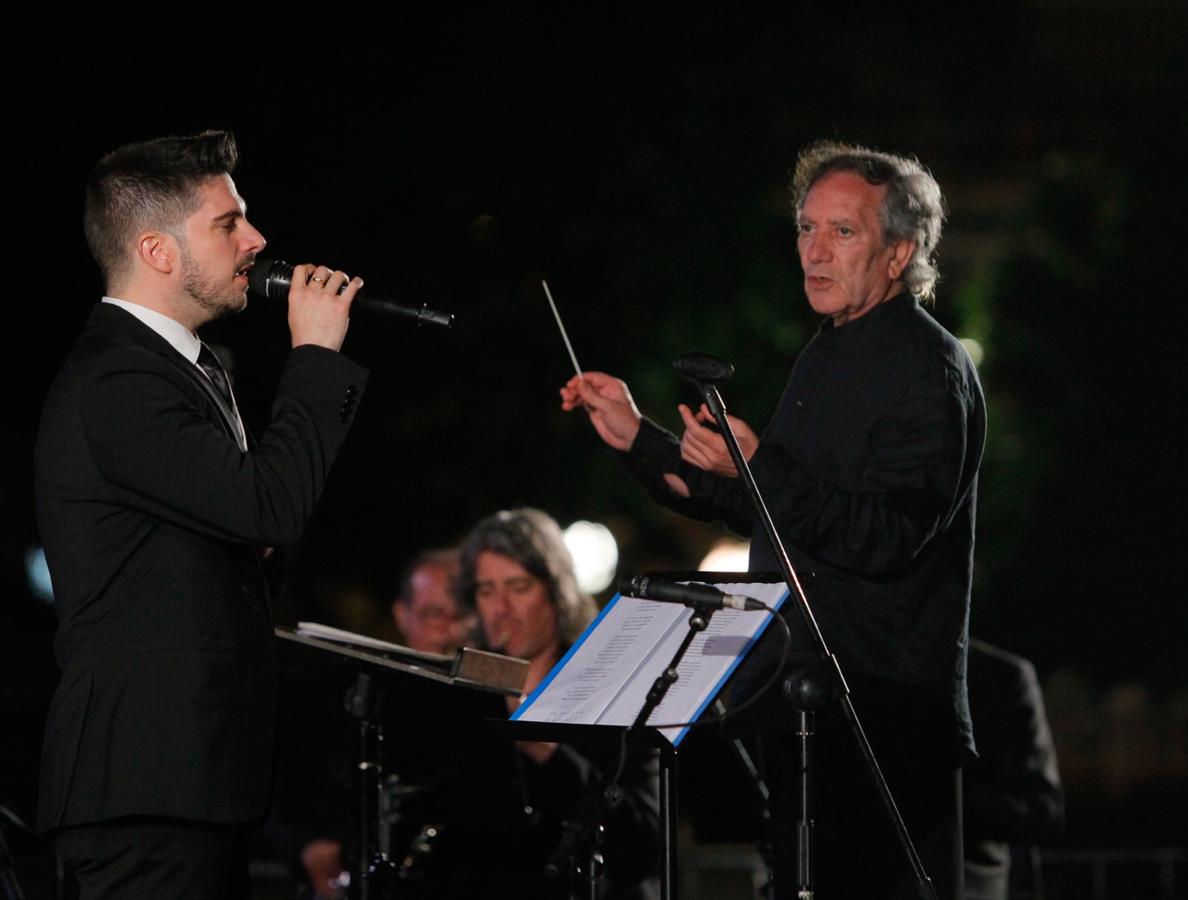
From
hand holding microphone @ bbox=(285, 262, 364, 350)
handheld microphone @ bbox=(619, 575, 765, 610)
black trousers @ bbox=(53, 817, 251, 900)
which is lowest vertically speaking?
black trousers @ bbox=(53, 817, 251, 900)

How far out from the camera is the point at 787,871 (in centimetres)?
353

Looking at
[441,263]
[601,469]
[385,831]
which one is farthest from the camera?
[601,469]

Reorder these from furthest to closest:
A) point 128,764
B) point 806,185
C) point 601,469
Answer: point 601,469, point 806,185, point 128,764

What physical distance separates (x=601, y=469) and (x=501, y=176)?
2.59 metres

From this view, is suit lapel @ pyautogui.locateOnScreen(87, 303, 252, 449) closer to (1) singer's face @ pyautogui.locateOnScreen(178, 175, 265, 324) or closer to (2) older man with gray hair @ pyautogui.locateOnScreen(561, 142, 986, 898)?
(1) singer's face @ pyautogui.locateOnScreen(178, 175, 265, 324)

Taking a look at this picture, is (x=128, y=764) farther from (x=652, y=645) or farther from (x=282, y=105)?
(x=282, y=105)

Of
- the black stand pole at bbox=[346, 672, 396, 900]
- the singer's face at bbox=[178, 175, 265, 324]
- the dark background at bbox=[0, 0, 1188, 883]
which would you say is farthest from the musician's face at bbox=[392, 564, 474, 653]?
the singer's face at bbox=[178, 175, 265, 324]

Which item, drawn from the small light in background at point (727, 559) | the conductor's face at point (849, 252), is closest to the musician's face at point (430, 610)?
the conductor's face at point (849, 252)

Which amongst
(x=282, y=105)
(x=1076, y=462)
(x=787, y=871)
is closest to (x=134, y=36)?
(x=282, y=105)

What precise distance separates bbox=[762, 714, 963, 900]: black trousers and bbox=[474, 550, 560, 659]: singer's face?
2342 millimetres

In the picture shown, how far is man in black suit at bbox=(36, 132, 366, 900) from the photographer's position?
2.95 metres

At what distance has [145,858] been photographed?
2947 millimetres

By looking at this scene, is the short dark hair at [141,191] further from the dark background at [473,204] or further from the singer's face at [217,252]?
the dark background at [473,204]

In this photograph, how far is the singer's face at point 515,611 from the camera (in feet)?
19.3
